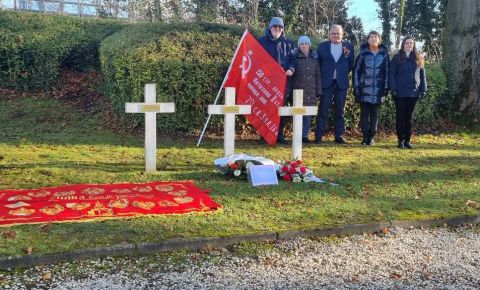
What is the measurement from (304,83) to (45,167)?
4.73 metres

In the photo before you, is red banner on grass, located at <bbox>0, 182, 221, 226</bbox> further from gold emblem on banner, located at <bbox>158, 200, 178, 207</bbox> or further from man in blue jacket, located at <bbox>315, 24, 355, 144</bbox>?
man in blue jacket, located at <bbox>315, 24, 355, 144</bbox>

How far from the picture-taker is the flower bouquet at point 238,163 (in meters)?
6.90

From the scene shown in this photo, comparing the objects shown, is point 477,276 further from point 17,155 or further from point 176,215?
point 17,155

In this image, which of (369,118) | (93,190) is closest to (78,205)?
(93,190)

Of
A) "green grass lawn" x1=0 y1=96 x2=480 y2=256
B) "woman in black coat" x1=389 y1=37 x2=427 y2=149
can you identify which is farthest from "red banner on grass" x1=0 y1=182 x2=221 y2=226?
"woman in black coat" x1=389 y1=37 x2=427 y2=149

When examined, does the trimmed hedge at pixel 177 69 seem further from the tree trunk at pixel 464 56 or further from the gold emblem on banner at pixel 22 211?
the gold emblem on banner at pixel 22 211

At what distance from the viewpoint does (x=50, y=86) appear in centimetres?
1348

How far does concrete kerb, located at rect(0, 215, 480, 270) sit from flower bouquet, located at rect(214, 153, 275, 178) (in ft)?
6.43

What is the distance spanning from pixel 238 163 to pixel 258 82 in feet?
7.78

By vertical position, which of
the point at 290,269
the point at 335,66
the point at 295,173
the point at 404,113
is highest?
the point at 335,66

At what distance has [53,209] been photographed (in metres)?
5.22

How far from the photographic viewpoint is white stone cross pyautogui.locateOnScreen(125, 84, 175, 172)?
7.16 meters

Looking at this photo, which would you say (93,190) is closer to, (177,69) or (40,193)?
(40,193)

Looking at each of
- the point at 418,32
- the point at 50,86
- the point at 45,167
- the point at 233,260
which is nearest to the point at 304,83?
the point at 45,167
